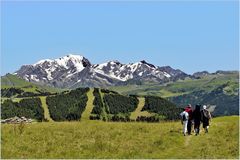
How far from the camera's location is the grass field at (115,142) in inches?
1618

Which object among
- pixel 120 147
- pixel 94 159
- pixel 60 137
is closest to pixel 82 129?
pixel 60 137

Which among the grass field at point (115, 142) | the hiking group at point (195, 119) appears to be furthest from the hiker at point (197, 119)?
the grass field at point (115, 142)

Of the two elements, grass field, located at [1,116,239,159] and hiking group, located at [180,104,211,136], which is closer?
grass field, located at [1,116,239,159]

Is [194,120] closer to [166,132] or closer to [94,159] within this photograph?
[166,132]

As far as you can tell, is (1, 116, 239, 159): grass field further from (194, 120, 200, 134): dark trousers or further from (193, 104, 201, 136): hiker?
(193, 104, 201, 136): hiker

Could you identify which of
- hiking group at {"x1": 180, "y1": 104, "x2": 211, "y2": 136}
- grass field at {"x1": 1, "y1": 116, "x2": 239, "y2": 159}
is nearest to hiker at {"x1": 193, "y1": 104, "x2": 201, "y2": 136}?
hiking group at {"x1": 180, "y1": 104, "x2": 211, "y2": 136}

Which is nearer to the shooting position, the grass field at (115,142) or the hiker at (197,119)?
the grass field at (115,142)

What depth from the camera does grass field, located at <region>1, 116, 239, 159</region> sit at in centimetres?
4109

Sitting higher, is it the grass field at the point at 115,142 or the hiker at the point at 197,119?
the hiker at the point at 197,119

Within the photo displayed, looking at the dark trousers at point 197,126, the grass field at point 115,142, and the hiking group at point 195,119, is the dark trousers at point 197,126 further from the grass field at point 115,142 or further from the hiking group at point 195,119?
the grass field at point 115,142

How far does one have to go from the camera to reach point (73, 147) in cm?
4319

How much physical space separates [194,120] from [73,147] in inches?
545

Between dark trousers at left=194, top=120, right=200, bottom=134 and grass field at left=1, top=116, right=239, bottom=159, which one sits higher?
dark trousers at left=194, top=120, right=200, bottom=134

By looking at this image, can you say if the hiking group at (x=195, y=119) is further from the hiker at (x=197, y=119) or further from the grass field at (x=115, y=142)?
the grass field at (x=115, y=142)
